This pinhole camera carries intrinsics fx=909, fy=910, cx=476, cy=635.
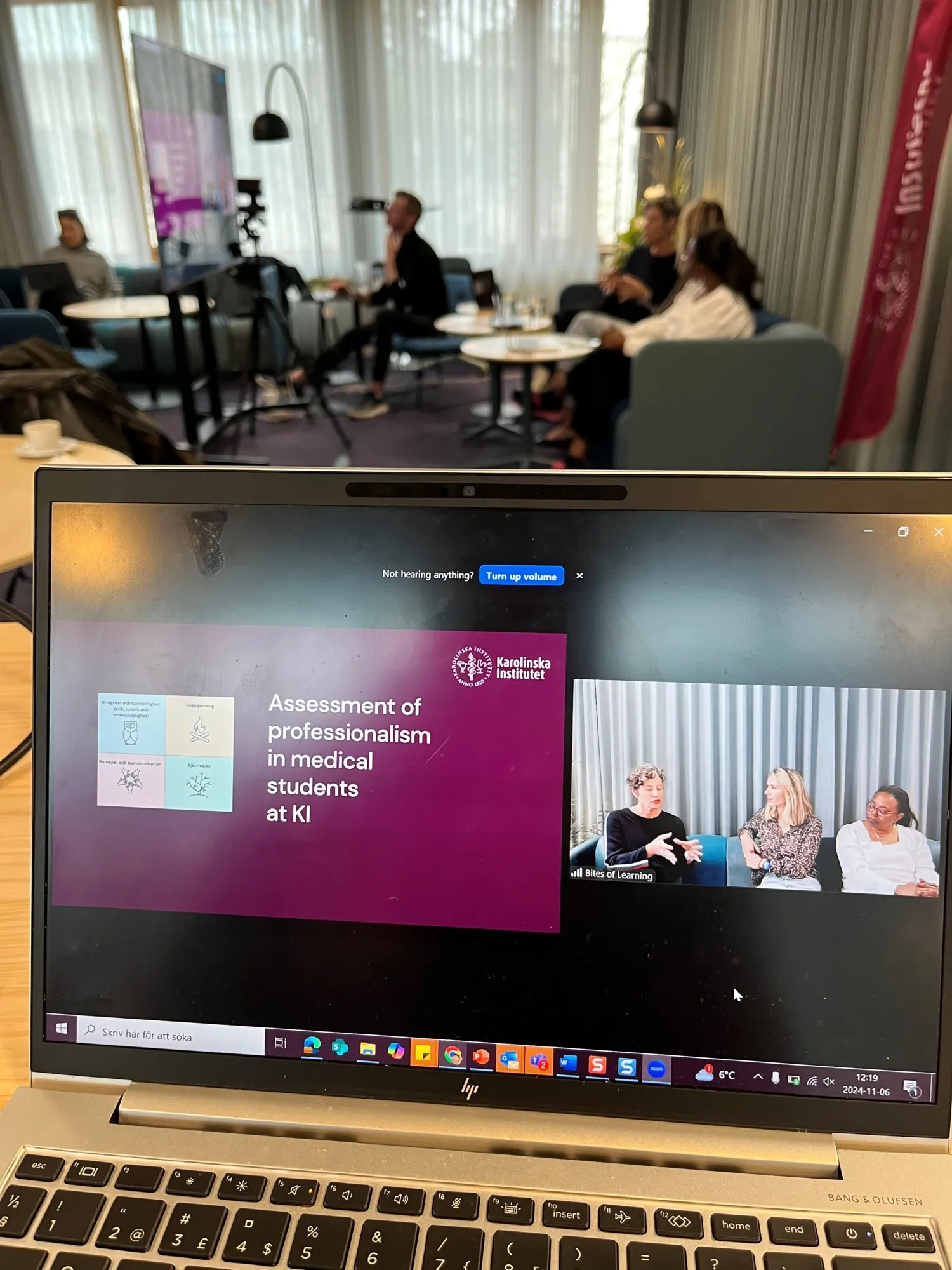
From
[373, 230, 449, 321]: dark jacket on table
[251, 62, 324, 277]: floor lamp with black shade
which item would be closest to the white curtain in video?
[373, 230, 449, 321]: dark jacket on table

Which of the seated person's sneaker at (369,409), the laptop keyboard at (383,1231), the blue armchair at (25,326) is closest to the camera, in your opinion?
the laptop keyboard at (383,1231)

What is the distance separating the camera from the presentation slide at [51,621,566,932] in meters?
0.51

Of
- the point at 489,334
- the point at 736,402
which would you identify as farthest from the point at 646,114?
the point at 736,402

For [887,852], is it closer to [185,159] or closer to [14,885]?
[14,885]

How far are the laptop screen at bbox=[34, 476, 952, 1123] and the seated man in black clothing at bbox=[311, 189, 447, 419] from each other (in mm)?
4500

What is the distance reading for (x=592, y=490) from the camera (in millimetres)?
506

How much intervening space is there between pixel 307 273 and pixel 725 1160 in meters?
6.99

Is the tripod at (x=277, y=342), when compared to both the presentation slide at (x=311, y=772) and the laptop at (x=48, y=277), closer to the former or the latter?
the laptop at (x=48, y=277)

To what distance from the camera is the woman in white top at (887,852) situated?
479mm

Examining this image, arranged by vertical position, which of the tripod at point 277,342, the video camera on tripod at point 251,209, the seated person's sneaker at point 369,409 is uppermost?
the video camera on tripod at point 251,209

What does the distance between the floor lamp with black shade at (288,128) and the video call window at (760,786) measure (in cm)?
565

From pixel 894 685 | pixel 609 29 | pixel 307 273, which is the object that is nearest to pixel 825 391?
pixel 894 685

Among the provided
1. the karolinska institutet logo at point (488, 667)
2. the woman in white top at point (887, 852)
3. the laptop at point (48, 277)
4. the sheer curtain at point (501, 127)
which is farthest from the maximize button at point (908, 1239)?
the sheer curtain at point (501, 127)

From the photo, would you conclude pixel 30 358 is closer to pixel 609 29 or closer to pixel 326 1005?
pixel 326 1005
